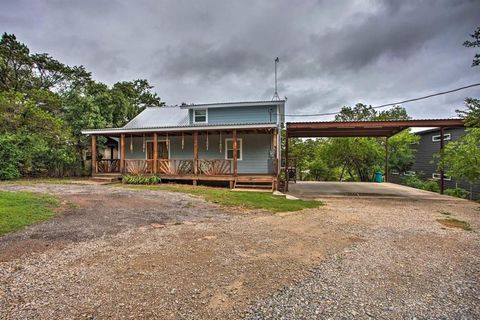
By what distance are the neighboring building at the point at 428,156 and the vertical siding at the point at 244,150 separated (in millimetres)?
10574

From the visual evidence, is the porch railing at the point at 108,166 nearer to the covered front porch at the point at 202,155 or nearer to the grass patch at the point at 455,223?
the covered front porch at the point at 202,155

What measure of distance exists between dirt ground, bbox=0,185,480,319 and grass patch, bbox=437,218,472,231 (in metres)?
0.19

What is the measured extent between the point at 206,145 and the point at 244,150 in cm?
235

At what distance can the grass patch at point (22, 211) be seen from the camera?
520 cm

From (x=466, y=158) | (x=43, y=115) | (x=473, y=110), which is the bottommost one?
(x=466, y=158)

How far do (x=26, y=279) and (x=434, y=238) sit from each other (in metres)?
6.58

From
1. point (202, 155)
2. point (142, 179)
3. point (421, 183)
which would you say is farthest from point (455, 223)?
point (142, 179)

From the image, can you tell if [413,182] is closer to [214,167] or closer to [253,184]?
[253,184]

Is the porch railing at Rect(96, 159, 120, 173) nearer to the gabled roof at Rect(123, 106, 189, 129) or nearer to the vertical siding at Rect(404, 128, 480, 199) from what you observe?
the gabled roof at Rect(123, 106, 189, 129)

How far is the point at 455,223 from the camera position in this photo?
6.41 m

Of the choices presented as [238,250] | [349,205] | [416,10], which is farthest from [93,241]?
[416,10]


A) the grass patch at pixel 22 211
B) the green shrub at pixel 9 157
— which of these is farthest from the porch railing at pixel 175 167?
the green shrub at pixel 9 157

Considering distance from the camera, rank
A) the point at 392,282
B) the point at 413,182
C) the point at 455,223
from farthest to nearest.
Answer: the point at 413,182 < the point at 455,223 < the point at 392,282

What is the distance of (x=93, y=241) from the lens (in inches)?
177
